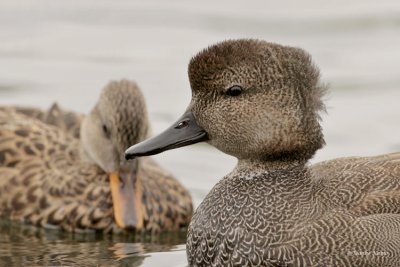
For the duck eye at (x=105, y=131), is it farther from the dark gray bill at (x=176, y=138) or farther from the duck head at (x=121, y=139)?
the dark gray bill at (x=176, y=138)

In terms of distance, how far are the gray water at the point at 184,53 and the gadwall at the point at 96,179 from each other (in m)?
0.24

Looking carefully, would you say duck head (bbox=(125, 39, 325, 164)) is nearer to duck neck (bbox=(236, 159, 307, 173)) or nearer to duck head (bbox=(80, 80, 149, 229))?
duck neck (bbox=(236, 159, 307, 173))

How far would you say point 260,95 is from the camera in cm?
818

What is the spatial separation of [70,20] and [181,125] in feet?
23.6

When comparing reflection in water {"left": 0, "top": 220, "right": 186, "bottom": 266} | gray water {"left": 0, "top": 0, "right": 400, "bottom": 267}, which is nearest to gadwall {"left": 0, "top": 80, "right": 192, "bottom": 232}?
reflection in water {"left": 0, "top": 220, "right": 186, "bottom": 266}

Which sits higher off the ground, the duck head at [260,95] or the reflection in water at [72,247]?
the duck head at [260,95]

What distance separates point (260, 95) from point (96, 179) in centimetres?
298

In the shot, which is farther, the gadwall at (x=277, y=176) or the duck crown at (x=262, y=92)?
the duck crown at (x=262, y=92)

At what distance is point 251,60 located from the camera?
8156mm

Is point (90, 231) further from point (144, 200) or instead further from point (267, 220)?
point (267, 220)

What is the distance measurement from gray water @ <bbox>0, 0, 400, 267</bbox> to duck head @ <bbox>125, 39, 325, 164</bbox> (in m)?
2.35

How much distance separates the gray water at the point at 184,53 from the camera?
41.2 ft

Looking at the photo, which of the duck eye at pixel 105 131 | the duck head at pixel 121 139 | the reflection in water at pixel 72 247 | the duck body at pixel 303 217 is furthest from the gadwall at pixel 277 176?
the duck eye at pixel 105 131

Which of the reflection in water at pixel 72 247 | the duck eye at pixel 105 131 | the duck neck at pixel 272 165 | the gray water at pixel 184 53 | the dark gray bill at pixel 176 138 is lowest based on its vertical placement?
the reflection in water at pixel 72 247
